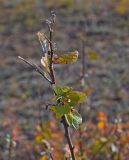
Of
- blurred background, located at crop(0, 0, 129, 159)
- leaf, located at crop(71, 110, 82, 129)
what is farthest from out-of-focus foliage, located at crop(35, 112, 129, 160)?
leaf, located at crop(71, 110, 82, 129)

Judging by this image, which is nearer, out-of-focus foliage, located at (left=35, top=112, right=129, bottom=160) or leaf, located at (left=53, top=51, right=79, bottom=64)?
leaf, located at (left=53, top=51, right=79, bottom=64)

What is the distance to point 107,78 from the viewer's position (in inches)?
243

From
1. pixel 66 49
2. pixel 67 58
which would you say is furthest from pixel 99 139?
pixel 66 49

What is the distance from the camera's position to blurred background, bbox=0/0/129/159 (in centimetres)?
549

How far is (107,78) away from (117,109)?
890 millimetres

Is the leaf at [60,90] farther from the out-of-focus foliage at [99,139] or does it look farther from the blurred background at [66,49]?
the blurred background at [66,49]

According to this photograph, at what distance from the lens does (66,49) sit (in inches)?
288

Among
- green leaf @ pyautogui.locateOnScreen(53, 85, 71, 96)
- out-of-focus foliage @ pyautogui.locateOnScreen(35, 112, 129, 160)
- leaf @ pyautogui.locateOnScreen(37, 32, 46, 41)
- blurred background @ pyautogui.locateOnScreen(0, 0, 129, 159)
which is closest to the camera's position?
green leaf @ pyautogui.locateOnScreen(53, 85, 71, 96)

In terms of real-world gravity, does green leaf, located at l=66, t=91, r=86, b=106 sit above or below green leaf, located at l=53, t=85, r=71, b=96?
→ below

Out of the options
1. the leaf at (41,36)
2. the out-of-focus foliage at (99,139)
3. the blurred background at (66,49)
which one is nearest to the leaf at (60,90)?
the leaf at (41,36)

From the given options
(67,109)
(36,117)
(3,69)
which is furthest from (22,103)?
(67,109)

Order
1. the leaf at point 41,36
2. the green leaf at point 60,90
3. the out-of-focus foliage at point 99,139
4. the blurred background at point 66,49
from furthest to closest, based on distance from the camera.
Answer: the blurred background at point 66,49 < the out-of-focus foliage at point 99,139 < the leaf at point 41,36 < the green leaf at point 60,90

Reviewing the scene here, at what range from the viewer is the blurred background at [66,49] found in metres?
5.49

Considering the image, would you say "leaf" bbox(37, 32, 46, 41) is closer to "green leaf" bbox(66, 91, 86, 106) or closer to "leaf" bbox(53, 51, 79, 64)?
"leaf" bbox(53, 51, 79, 64)
